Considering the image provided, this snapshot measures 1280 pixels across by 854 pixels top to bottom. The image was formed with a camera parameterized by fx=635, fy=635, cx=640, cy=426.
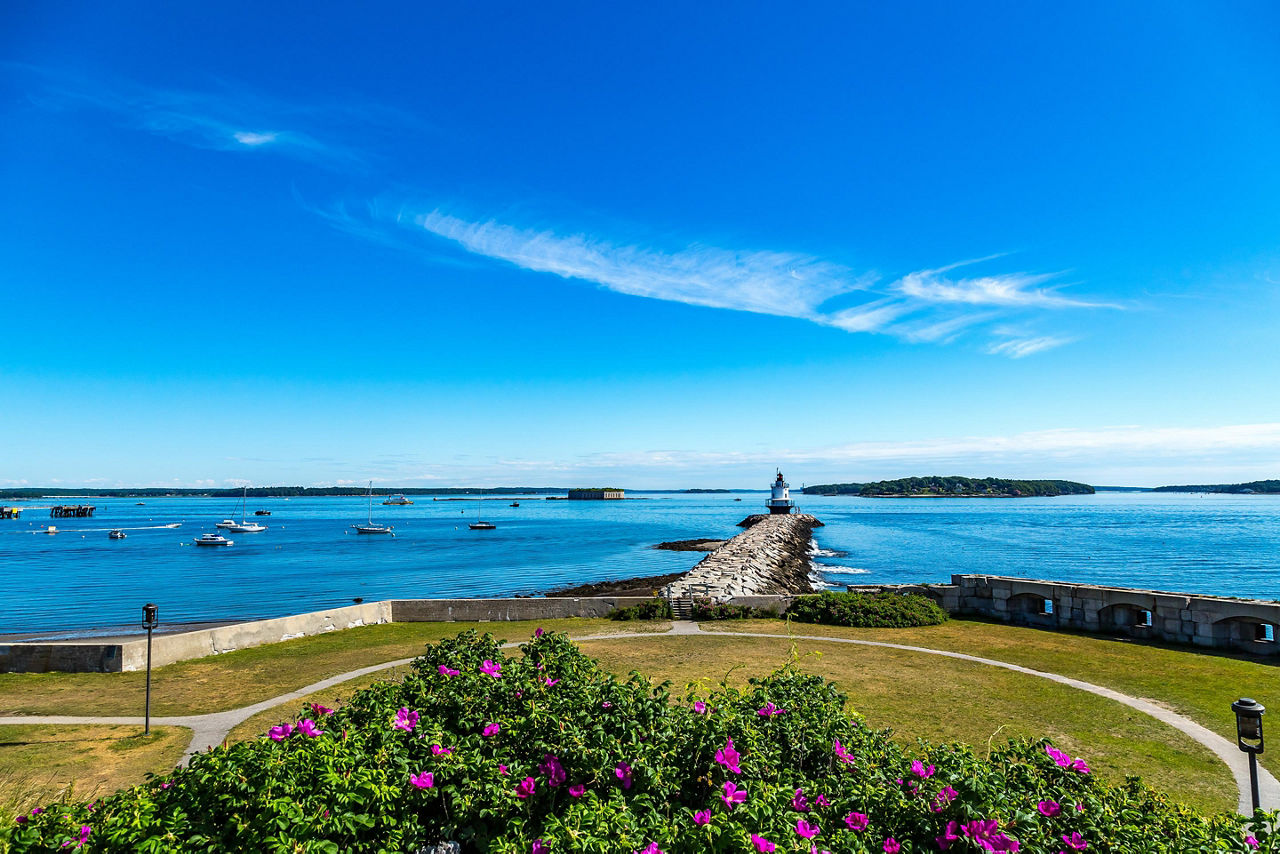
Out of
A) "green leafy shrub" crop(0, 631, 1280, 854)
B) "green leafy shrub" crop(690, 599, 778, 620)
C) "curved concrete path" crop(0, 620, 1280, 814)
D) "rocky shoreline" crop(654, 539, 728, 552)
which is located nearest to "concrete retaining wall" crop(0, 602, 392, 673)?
"curved concrete path" crop(0, 620, 1280, 814)

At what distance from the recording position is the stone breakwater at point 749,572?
91.6 feet

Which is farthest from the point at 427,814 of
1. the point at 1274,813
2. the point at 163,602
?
the point at 163,602

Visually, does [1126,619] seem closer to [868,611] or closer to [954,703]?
[868,611]

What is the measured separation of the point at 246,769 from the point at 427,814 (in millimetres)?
1446

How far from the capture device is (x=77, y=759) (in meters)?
10.0

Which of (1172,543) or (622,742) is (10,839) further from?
(1172,543)

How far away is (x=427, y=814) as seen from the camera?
17.4ft

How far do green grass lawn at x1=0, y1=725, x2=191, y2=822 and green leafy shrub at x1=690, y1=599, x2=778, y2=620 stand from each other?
1469 centimetres

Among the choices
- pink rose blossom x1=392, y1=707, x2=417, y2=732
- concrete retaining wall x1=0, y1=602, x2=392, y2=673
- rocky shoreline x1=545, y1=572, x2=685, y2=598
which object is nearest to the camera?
pink rose blossom x1=392, y1=707, x2=417, y2=732

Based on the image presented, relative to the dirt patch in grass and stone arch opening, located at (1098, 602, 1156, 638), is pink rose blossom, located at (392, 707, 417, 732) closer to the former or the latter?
the dirt patch in grass

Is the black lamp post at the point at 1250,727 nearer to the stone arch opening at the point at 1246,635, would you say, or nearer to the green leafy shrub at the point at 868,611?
the stone arch opening at the point at 1246,635

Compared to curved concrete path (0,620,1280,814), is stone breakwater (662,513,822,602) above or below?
below

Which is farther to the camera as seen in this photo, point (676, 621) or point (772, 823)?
point (676, 621)

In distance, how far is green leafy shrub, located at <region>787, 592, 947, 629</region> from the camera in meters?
20.7
